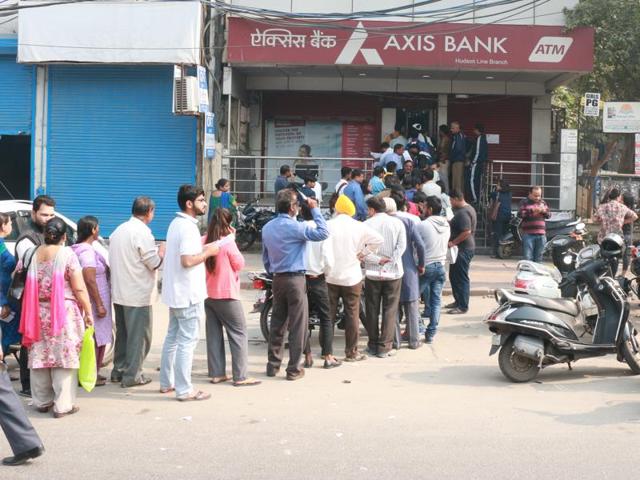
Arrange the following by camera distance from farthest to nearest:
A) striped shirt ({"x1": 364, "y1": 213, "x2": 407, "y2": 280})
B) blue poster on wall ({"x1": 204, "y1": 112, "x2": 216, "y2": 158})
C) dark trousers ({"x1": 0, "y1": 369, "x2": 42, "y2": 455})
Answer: blue poster on wall ({"x1": 204, "y1": 112, "x2": 216, "y2": 158})
striped shirt ({"x1": 364, "y1": 213, "x2": 407, "y2": 280})
dark trousers ({"x1": 0, "y1": 369, "x2": 42, "y2": 455})

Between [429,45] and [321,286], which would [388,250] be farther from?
[429,45]

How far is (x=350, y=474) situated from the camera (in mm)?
5633

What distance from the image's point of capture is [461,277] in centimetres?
1220

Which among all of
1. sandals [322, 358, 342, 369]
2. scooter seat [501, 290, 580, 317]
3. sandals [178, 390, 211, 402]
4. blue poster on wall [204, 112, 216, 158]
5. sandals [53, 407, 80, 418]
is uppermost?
blue poster on wall [204, 112, 216, 158]

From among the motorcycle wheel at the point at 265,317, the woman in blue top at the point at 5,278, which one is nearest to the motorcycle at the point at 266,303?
the motorcycle wheel at the point at 265,317

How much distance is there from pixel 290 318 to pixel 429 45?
10.8 m

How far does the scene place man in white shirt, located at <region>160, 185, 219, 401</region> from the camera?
7547mm

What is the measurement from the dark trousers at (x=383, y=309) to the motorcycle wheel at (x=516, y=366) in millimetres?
1564

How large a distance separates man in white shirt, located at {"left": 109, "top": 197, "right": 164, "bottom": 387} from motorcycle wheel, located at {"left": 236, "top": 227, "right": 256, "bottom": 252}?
997cm

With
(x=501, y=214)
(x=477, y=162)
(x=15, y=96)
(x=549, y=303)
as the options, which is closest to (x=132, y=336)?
(x=549, y=303)

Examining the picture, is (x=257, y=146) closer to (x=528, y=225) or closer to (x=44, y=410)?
(x=528, y=225)

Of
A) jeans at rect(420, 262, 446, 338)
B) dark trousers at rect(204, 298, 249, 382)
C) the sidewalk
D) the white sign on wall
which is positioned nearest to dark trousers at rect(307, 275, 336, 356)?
dark trousers at rect(204, 298, 249, 382)

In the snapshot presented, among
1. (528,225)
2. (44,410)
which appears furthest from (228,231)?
(528,225)

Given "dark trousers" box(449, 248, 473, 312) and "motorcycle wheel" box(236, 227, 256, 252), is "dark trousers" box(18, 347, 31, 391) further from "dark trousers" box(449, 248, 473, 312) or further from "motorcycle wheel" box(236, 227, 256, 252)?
"motorcycle wheel" box(236, 227, 256, 252)
